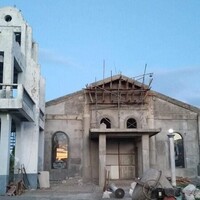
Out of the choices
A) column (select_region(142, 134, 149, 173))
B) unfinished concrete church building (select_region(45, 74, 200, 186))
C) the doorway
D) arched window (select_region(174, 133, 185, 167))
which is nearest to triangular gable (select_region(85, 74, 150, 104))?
unfinished concrete church building (select_region(45, 74, 200, 186))

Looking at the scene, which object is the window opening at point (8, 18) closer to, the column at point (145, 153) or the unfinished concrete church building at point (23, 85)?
the unfinished concrete church building at point (23, 85)

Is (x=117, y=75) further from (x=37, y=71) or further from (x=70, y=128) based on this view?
(x=37, y=71)

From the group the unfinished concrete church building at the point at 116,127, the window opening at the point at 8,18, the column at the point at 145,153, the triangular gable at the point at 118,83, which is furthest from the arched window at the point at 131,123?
the window opening at the point at 8,18

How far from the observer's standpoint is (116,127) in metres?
24.3

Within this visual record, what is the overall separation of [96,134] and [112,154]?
2992 mm

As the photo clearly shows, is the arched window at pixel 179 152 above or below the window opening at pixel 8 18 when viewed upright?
below

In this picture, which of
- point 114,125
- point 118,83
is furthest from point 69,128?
point 118,83

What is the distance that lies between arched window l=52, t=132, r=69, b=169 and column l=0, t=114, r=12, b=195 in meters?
8.05

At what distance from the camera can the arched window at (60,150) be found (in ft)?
78.3

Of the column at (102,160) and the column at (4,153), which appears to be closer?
the column at (4,153)

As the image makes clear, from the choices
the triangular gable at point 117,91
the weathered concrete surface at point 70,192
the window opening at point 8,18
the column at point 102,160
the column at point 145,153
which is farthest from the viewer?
the triangular gable at point 117,91

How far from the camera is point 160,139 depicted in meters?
24.4

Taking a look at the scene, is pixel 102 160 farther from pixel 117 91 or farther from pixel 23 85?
pixel 23 85

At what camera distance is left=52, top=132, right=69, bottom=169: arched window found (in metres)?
23.9
